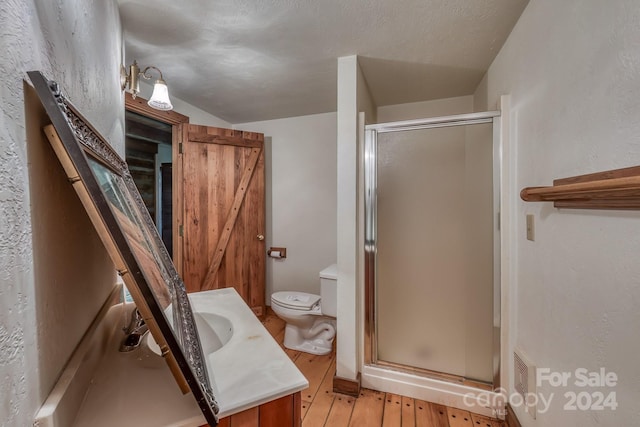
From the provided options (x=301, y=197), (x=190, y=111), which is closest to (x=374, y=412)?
(x=301, y=197)

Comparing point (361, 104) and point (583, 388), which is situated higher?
point (361, 104)

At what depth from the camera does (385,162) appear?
1815 millimetres

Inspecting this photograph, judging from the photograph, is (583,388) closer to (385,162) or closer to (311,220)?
(385,162)

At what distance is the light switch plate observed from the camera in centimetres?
123

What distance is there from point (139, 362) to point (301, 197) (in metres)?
2.28

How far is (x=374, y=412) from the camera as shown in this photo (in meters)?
1.56

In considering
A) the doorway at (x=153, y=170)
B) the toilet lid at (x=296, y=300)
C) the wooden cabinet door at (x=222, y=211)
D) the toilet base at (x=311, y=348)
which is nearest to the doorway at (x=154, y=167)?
the doorway at (x=153, y=170)

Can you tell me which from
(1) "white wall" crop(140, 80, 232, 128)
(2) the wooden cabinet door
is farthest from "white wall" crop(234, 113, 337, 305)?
(1) "white wall" crop(140, 80, 232, 128)

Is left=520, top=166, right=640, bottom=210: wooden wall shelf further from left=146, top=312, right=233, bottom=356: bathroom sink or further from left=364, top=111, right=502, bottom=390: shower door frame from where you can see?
left=146, top=312, right=233, bottom=356: bathroom sink

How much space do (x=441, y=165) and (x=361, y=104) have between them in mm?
712

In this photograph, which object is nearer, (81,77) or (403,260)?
(81,77)

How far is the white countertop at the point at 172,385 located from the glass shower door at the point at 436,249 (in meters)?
1.19

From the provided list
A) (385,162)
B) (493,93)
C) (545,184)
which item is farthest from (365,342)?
(493,93)

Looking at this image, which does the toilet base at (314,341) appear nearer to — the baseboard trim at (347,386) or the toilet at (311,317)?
the toilet at (311,317)
